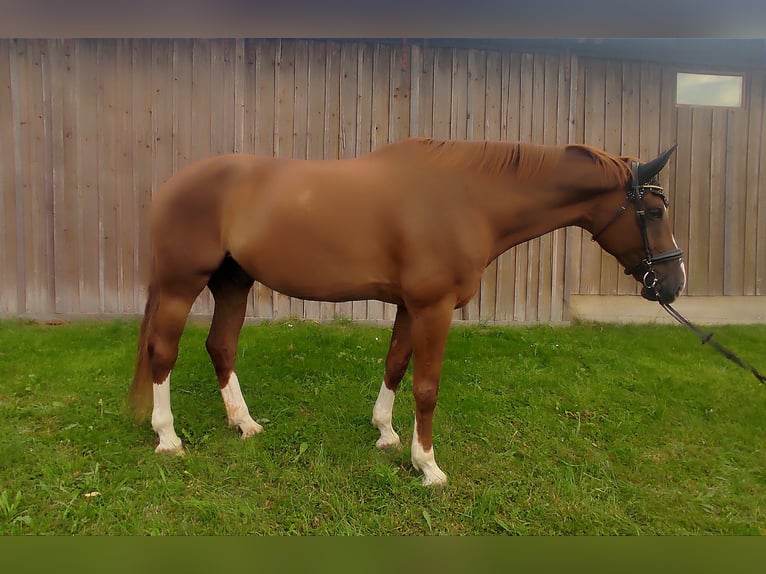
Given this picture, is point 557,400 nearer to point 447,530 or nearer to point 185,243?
point 447,530

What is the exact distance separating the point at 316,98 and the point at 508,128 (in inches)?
84.9

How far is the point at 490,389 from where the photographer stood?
3.55 meters

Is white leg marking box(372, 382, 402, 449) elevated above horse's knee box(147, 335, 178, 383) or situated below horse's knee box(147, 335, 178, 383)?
below

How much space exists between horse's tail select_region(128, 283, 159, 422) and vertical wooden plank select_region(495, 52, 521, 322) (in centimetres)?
359

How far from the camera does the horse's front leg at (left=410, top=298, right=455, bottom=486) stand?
2.32m

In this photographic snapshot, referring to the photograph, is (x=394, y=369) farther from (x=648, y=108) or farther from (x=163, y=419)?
(x=648, y=108)

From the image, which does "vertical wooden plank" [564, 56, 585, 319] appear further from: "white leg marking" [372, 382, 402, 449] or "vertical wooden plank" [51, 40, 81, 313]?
"vertical wooden plank" [51, 40, 81, 313]

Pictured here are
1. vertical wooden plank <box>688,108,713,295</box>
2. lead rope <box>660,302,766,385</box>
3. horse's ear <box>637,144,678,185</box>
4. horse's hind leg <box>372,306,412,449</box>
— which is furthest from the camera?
vertical wooden plank <box>688,108,713,295</box>

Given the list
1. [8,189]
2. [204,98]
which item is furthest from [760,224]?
[8,189]

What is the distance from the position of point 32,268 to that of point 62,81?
199 centimetres

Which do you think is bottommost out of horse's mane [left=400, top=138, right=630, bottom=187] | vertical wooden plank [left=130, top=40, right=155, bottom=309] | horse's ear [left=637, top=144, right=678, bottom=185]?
horse's ear [left=637, top=144, right=678, bottom=185]

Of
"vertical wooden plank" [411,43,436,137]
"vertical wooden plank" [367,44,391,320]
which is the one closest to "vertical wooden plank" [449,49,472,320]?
"vertical wooden plank" [411,43,436,137]

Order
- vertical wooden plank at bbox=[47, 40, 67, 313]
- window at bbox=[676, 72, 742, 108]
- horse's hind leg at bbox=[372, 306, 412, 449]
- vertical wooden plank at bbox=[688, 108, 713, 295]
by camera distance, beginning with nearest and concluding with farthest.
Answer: horse's hind leg at bbox=[372, 306, 412, 449], window at bbox=[676, 72, 742, 108], vertical wooden plank at bbox=[47, 40, 67, 313], vertical wooden plank at bbox=[688, 108, 713, 295]

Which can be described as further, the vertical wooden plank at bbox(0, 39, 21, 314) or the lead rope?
the vertical wooden plank at bbox(0, 39, 21, 314)
